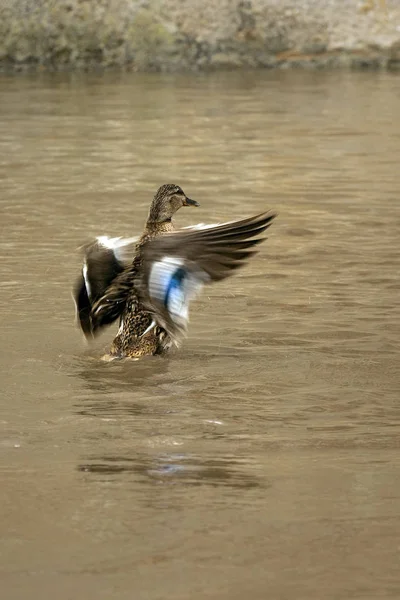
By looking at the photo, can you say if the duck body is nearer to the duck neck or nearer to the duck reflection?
the duck neck

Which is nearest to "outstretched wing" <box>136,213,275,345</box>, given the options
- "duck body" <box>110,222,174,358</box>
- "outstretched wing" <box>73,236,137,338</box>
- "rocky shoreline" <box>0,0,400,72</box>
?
"duck body" <box>110,222,174,358</box>

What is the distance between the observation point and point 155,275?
243 inches

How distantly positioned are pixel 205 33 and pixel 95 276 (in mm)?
14884

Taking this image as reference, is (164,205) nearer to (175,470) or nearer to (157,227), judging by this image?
(157,227)

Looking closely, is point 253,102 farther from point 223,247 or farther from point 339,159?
point 223,247

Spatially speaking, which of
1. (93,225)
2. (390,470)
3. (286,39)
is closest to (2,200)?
(93,225)

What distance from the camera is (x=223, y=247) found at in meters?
5.91

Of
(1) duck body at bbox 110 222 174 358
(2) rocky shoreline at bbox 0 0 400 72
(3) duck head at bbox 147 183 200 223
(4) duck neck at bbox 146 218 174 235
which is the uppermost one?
(3) duck head at bbox 147 183 200 223

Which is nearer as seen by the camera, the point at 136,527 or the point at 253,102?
the point at 136,527

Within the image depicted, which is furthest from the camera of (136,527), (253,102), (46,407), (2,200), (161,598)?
(253,102)

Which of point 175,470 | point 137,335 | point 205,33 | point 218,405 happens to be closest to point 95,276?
point 137,335

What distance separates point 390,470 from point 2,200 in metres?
6.58

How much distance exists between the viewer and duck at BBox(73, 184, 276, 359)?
19.4 ft

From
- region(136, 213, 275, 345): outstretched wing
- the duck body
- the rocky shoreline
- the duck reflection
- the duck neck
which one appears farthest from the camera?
the rocky shoreline
